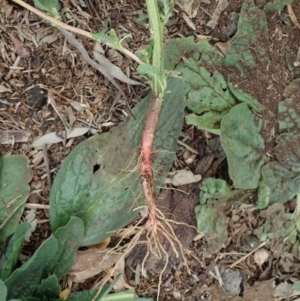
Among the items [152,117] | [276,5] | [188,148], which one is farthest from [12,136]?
[276,5]

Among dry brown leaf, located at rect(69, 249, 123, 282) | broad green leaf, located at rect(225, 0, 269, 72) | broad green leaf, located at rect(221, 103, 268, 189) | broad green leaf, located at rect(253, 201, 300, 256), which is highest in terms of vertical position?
broad green leaf, located at rect(225, 0, 269, 72)

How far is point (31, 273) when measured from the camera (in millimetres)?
1407

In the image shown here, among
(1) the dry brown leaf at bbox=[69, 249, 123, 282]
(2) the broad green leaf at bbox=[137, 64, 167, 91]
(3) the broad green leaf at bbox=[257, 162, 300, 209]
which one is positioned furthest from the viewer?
(3) the broad green leaf at bbox=[257, 162, 300, 209]

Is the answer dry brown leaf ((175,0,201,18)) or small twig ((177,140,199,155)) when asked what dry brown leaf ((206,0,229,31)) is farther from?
small twig ((177,140,199,155))

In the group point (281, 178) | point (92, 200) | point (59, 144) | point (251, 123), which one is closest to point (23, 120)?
point (59, 144)

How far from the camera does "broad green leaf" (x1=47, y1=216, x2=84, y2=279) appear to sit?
1427 millimetres

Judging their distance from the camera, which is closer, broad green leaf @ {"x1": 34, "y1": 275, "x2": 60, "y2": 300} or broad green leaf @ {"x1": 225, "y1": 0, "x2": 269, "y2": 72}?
broad green leaf @ {"x1": 34, "y1": 275, "x2": 60, "y2": 300}

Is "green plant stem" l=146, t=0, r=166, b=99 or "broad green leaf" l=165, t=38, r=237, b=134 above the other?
"green plant stem" l=146, t=0, r=166, b=99

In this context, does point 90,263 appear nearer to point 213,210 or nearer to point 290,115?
point 213,210

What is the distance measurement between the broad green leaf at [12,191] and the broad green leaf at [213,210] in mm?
502

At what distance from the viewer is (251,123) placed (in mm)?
1597

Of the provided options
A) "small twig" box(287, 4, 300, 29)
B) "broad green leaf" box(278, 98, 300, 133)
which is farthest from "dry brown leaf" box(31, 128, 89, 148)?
"small twig" box(287, 4, 300, 29)

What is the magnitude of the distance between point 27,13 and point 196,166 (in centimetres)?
66

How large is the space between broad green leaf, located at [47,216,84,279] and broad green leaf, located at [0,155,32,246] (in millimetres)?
135
